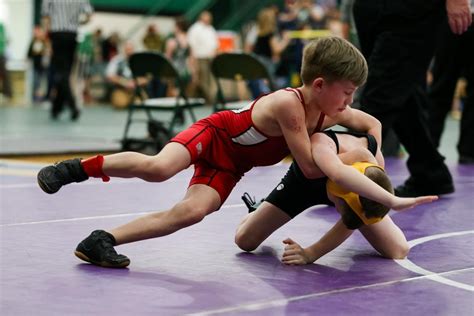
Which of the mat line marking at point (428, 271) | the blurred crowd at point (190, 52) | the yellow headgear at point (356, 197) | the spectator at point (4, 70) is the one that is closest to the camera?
the mat line marking at point (428, 271)

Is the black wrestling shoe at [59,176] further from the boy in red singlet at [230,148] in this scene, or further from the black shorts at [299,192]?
the black shorts at [299,192]

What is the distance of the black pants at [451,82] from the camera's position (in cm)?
739

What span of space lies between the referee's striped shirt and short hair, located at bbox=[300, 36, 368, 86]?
976 centimetres

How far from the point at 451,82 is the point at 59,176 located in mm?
4791

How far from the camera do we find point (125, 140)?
8484 mm

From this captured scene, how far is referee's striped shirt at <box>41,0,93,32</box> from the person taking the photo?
42.2ft

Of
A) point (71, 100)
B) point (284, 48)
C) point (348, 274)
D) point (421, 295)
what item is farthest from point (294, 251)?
point (284, 48)

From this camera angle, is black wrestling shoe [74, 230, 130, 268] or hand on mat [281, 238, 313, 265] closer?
black wrestling shoe [74, 230, 130, 268]

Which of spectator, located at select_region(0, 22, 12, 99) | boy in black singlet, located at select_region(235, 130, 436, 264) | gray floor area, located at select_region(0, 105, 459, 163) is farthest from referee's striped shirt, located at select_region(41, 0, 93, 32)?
boy in black singlet, located at select_region(235, 130, 436, 264)

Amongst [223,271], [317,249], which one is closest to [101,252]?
[223,271]

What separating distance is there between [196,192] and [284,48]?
1345 cm

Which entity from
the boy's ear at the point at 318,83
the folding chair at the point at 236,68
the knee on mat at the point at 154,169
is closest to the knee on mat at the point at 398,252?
the boy's ear at the point at 318,83

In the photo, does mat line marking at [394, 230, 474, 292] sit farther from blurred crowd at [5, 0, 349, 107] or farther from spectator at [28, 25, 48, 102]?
spectator at [28, 25, 48, 102]

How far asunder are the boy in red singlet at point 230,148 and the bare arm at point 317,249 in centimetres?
26
